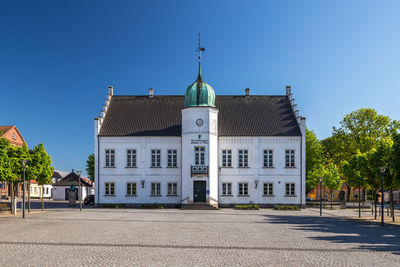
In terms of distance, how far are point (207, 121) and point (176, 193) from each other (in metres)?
9.07

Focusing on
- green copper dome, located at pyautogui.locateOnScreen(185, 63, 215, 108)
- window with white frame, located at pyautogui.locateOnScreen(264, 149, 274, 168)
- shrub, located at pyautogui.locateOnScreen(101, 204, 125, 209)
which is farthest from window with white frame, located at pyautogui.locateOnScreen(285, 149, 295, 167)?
shrub, located at pyautogui.locateOnScreen(101, 204, 125, 209)

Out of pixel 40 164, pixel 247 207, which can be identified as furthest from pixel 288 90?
pixel 40 164

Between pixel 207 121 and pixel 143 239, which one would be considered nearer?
pixel 143 239

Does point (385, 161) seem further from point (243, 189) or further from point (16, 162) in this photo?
point (16, 162)

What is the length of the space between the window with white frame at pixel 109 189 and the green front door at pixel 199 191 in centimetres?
968

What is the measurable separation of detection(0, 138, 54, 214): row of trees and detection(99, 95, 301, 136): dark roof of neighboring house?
11699 millimetres

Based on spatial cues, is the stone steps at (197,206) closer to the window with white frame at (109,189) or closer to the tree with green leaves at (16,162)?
the window with white frame at (109,189)

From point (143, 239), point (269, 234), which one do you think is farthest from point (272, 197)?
point (143, 239)

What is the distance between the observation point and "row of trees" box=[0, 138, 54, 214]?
30625 millimetres

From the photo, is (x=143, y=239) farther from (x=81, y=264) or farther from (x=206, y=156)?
(x=206, y=156)

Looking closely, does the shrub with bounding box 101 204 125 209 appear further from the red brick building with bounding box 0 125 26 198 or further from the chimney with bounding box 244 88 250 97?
the red brick building with bounding box 0 125 26 198

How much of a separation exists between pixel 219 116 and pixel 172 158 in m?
7.62

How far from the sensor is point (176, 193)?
46.5 m

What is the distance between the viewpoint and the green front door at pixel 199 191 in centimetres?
4409
